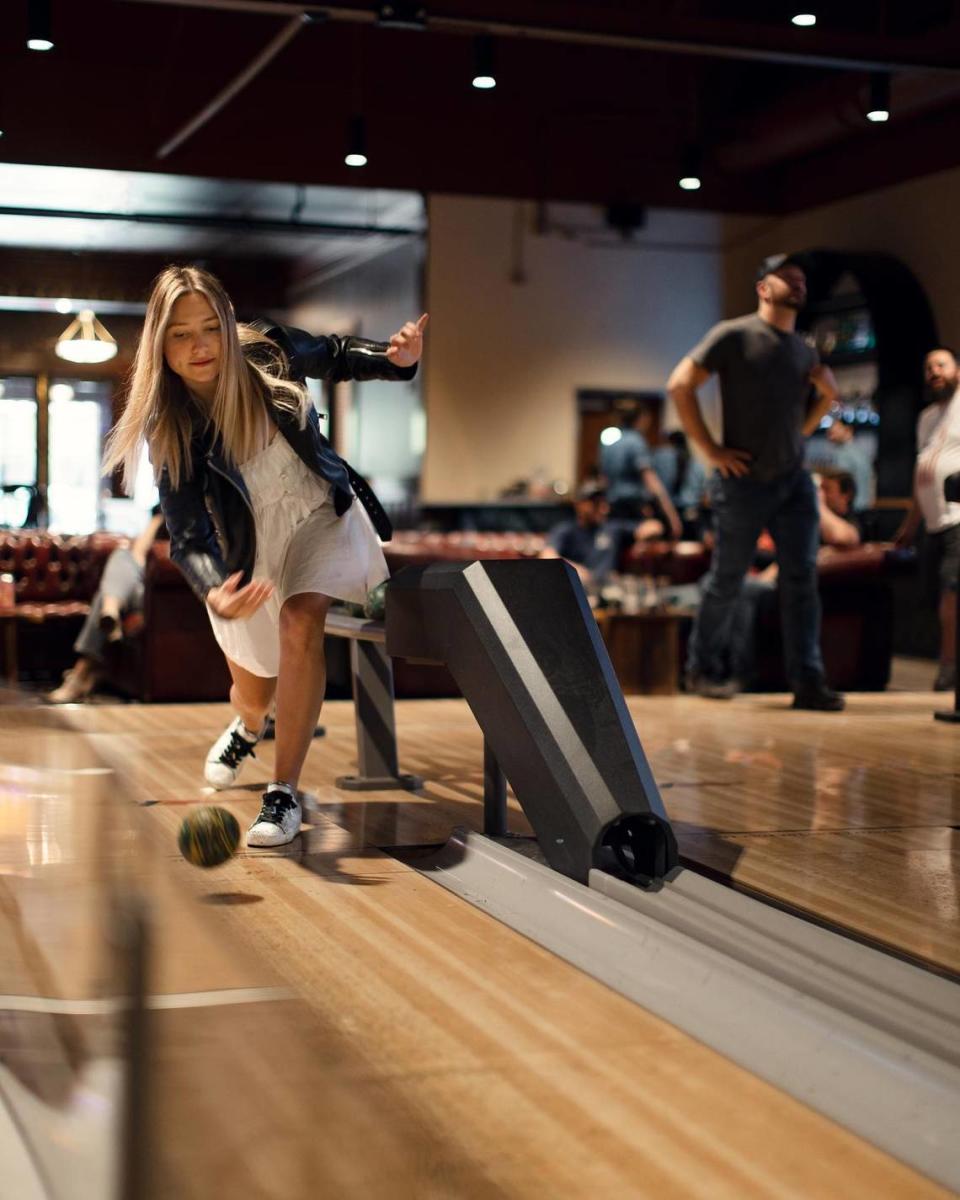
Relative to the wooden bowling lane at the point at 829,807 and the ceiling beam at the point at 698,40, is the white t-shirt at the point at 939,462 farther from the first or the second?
the ceiling beam at the point at 698,40

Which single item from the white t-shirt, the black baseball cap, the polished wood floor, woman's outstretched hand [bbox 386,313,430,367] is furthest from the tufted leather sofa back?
woman's outstretched hand [bbox 386,313,430,367]

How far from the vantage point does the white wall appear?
13281mm

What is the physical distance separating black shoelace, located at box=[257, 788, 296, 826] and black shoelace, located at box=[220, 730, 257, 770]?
19.7 inches

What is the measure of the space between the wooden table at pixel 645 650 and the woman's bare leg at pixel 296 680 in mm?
3340

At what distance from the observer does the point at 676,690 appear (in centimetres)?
679

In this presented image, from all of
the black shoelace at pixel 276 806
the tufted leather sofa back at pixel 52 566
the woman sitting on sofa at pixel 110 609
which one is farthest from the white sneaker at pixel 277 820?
the tufted leather sofa back at pixel 52 566

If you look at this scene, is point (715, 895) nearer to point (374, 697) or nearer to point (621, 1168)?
point (621, 1168)

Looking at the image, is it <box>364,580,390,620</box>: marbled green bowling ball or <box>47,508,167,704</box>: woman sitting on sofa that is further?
<box>47,508,167,704</box>: woman sitting on sofa

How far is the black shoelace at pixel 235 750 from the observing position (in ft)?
12.8

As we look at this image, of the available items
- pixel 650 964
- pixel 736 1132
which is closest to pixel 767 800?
pixel 650 964

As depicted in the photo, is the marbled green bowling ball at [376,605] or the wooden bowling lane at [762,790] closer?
the wooden bowling lane at [762,790]

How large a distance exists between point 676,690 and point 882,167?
666 centimetres

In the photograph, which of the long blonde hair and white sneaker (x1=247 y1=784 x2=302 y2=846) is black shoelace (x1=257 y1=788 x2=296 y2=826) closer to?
white sneaker (x1=247 y1=784 x2=302 y2=846)

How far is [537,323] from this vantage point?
13625 millimetres
